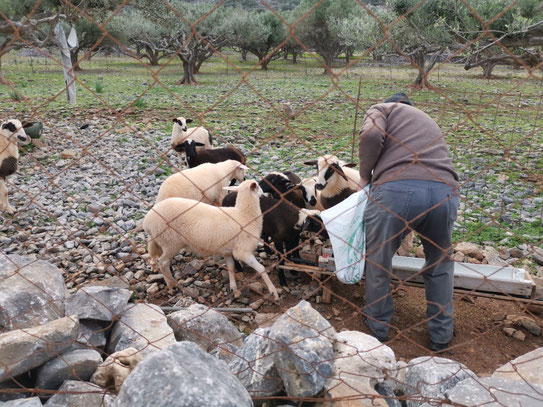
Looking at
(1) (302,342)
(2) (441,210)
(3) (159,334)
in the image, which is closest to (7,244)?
(3) (159,334)

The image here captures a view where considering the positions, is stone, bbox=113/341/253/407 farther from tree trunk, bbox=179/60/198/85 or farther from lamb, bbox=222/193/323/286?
tree trunk, bbox=179/60/198/85

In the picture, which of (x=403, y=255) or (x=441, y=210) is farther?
(x=403, y=255)

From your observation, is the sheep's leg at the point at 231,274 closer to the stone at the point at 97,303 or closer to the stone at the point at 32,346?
the stone at the point at 97,303

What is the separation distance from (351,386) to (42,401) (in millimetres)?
1645

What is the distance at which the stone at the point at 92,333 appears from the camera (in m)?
2.79

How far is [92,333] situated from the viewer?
114 inches

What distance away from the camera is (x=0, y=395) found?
7.75 ft

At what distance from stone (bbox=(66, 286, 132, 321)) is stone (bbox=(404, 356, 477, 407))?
1.88 meters

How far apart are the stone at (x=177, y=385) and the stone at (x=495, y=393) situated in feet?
3.50

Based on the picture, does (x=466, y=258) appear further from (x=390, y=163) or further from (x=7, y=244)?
(x=7, y=244)

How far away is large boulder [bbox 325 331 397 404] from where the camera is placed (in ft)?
7.79

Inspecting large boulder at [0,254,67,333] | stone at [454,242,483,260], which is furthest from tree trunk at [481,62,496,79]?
large boulder at [0,254,67,333]

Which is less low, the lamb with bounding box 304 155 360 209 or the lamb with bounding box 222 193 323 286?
the lamb with bounding box 304 155 360 209

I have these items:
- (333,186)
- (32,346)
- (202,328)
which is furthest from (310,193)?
(32,346)
